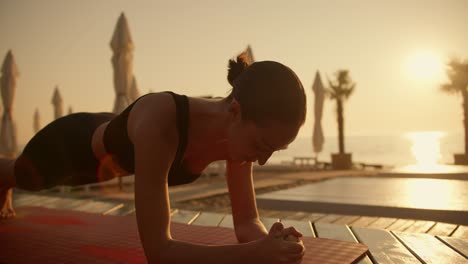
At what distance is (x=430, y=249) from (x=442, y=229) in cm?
140

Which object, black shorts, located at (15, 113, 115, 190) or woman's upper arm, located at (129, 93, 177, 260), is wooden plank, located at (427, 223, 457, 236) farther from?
black shorts, located at (15, 113, 115, 190)

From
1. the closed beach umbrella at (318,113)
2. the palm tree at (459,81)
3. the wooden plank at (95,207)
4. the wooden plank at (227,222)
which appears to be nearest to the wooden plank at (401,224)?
the wooden plank at (227,222)

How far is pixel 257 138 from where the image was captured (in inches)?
58.1

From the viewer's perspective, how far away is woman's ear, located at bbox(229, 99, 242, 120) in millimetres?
1513

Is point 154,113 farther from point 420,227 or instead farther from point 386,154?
point 386,154

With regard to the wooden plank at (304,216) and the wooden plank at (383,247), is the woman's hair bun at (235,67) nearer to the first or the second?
the wooden plank at (383,247)

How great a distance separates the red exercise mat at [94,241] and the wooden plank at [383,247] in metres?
0.10

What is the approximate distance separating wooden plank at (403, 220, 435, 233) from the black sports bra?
2.44 metres

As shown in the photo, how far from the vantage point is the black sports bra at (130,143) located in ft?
5.31

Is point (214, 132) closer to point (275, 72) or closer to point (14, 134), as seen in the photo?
point (275, 72)

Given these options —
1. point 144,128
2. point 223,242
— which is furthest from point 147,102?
point 223,242

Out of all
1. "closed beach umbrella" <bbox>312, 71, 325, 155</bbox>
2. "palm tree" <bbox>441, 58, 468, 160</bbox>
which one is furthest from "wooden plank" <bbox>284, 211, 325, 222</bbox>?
"palm tree" <bbox>441, 58, 468, 160</bbox>

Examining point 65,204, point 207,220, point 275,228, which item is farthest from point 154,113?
point 65,204

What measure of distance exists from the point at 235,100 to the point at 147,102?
412 millimetres
